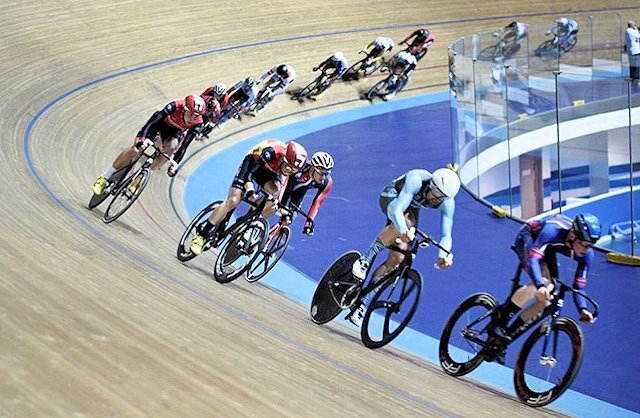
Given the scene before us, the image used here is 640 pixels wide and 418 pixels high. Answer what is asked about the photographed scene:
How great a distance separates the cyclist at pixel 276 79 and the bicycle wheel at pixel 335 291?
17.4 feet

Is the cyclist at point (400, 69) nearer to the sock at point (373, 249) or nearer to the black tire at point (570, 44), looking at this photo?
the black tire at point (570, 44)

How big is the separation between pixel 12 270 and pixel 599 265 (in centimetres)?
458

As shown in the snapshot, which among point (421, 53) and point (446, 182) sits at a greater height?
point (446, 182)

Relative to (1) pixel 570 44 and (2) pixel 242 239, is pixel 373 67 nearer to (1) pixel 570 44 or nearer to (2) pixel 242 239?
(1) pixel 570 44

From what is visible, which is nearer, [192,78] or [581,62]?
[581,62]

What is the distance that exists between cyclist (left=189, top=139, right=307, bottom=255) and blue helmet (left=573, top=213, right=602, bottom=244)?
1848 mm

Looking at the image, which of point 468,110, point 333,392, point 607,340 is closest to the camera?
point 333,392

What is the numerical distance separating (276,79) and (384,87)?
2465mm

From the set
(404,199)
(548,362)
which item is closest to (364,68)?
(404,199)

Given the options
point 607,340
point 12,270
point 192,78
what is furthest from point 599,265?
point 192,78

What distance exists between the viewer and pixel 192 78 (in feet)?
37.4

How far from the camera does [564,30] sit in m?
10.7

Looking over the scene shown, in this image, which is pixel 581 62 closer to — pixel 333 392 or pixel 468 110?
pixel 468 110

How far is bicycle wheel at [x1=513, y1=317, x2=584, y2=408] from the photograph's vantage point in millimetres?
4172
